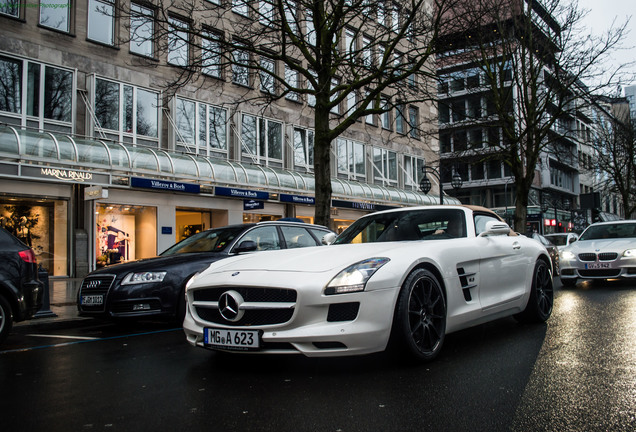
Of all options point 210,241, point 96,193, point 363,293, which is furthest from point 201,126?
point 363,293

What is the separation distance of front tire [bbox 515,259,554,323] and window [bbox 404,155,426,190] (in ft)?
101

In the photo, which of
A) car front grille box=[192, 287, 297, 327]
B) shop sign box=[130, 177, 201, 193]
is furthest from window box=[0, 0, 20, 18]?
car front grille box=[192, 287, 297, 327]

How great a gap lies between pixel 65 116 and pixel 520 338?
18.9m

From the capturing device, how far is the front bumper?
13.3 feet

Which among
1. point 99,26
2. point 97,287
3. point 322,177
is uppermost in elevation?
point 99,26

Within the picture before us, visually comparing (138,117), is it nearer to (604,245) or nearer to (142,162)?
(142,162)

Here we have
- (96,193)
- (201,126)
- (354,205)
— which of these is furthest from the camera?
(354,205)

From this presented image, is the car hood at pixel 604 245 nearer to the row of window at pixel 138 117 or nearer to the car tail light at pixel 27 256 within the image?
the car tail light at pixel 27 256

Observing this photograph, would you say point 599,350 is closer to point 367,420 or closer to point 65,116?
point 367,420

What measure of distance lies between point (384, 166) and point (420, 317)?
31.8m

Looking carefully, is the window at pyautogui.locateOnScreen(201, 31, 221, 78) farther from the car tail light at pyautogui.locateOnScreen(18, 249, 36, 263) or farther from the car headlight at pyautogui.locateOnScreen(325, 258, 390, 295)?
the car headlight at pyautogui.locateOnScreen(325, 258, 390, 295)

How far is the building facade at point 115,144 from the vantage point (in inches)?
703

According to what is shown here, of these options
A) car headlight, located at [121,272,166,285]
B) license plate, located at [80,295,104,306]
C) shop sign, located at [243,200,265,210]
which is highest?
shop sign, located at [243,200,265,210]

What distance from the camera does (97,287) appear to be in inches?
299
